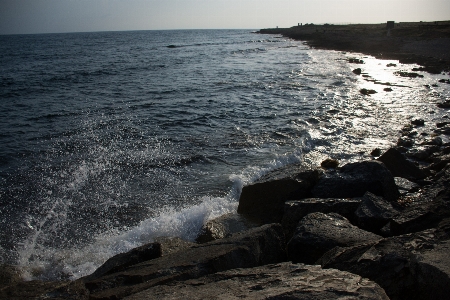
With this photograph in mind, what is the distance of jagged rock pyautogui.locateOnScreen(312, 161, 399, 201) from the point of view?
7031 millimetres

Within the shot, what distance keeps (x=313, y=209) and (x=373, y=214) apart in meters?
1.06

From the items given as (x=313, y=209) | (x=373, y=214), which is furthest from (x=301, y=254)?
(x=373, y=214)

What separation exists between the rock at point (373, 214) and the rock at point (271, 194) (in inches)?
58.3

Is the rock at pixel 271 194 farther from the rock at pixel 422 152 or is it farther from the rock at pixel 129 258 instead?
the rock at pixel 422 152

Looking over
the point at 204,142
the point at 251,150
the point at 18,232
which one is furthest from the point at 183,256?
the point at 204,142

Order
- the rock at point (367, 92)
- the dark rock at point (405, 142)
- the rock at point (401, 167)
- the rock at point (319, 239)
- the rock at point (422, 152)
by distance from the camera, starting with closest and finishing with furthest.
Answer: the rock at point (319, 239) → the rock at point (401, 167) → the rock at point (422, 152) → the dark rock at point (405, 142) → the rock at point (367, 92)

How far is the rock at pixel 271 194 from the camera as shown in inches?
278

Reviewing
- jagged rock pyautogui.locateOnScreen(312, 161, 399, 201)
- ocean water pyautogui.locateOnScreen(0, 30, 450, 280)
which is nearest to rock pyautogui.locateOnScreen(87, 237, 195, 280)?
ocean water pyautogui.locateOnScreen(0, 30, 450, 280)

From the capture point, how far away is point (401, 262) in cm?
352

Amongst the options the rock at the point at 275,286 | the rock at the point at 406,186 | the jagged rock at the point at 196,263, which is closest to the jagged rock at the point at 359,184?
the rock at the point at 406,186

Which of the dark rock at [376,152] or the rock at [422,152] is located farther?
the dark rock at [376,152]

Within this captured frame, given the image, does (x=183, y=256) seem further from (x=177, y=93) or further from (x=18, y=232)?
(x=177, y=93)

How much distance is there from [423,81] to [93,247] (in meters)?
25.4

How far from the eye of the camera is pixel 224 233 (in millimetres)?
6348
